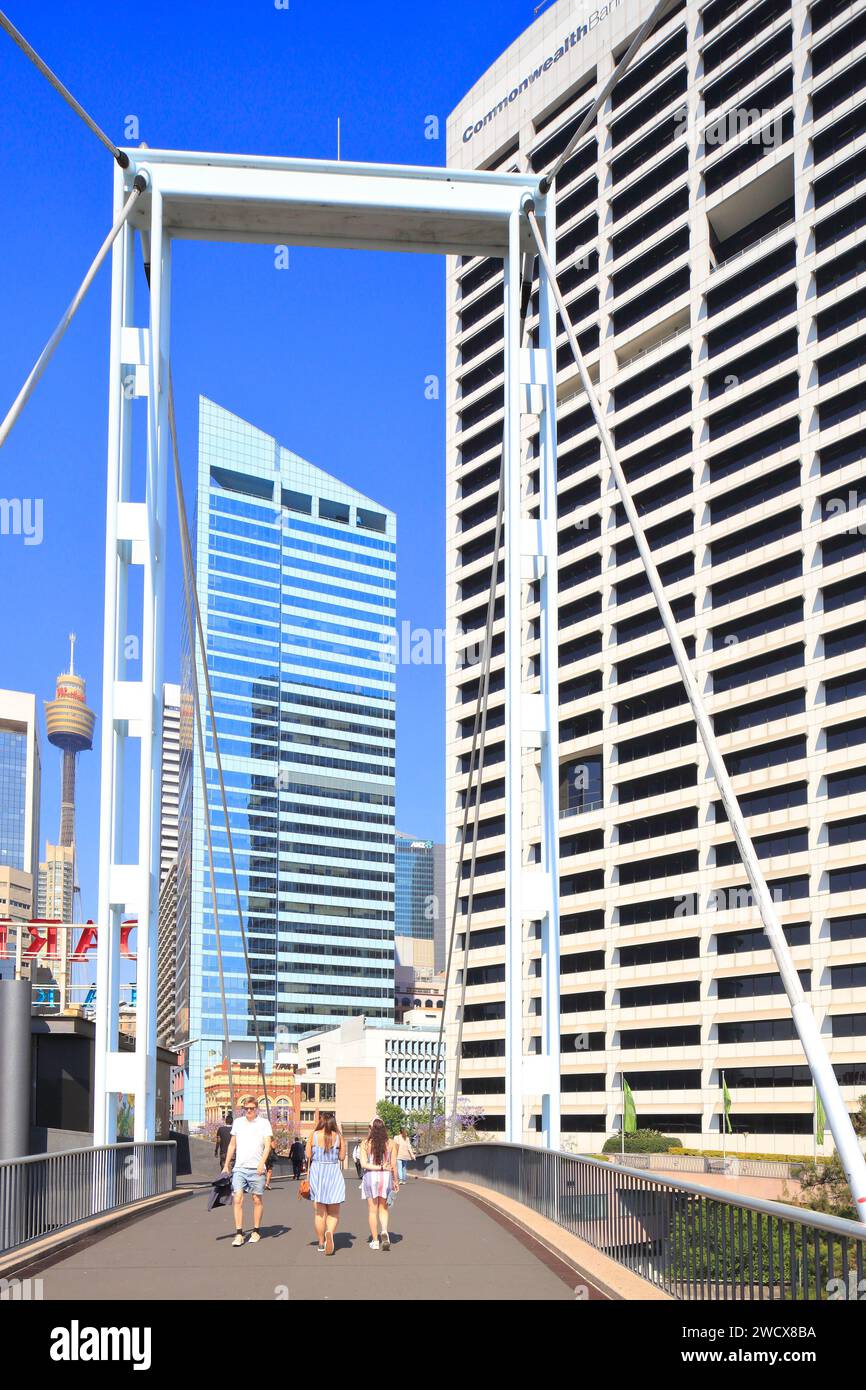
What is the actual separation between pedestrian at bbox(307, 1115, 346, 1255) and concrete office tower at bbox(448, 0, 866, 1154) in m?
55.1

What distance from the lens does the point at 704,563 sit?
78.9m

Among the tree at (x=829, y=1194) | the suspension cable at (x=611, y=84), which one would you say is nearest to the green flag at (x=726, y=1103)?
the tree at (x=829, y=1194)

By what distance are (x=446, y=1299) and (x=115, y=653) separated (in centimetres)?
1144

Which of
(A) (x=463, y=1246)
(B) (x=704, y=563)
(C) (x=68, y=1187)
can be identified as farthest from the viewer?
(B) (x=704, y=563)

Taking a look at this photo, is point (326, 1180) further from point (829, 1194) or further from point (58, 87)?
point (829, 1194)

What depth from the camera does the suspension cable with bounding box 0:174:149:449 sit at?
50.6 ft

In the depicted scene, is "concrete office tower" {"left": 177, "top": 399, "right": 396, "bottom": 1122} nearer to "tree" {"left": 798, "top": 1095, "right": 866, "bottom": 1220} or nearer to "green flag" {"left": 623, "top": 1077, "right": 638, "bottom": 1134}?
"green flag" {"left": 623, "top": 1077, "right": 638, "bottom": 1134}

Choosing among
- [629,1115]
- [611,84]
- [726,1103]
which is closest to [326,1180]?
[611,84]

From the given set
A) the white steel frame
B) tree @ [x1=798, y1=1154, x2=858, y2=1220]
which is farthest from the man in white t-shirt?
tree @ [x1=798, y1=1154, x2=858, y2=1220]

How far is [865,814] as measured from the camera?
2675 inches

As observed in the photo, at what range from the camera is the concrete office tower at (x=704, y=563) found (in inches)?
2785

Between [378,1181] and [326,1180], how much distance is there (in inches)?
21.2

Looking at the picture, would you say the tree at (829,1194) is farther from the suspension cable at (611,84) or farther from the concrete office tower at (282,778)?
the concrete office tower at (282,778)

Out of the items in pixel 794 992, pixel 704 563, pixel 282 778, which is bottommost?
pixel 794 992
